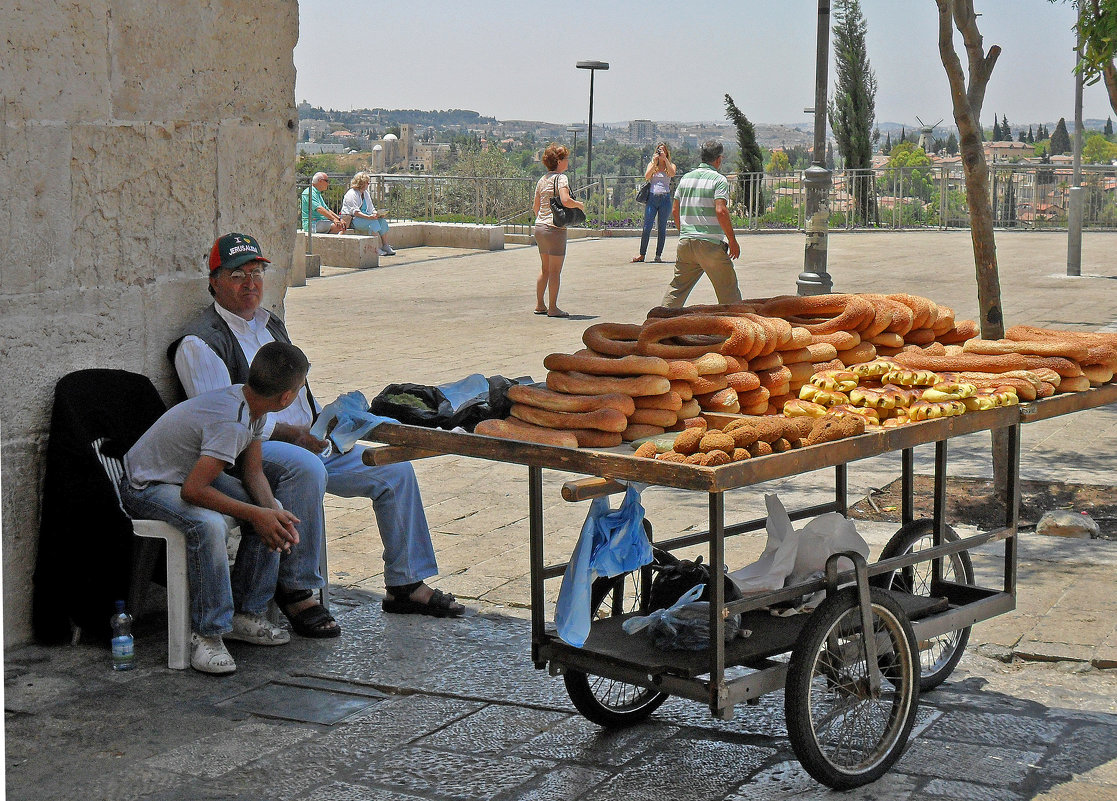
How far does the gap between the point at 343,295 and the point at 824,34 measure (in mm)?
6909

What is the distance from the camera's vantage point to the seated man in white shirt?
509 centimetres

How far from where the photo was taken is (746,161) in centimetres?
3394

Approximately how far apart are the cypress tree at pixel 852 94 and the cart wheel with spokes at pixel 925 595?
3226cm

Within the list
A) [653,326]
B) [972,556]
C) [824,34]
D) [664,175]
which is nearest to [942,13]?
[972,556]

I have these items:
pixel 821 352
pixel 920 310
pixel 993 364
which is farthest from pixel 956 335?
pixel 821 352

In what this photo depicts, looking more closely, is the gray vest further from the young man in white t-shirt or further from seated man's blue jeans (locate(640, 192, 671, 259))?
seated man's blue jeans (locate(640, 192, 671, 259))

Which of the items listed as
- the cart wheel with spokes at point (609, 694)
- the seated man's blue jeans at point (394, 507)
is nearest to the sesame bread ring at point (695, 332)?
the cart wheel with spokes at point (609, 694)

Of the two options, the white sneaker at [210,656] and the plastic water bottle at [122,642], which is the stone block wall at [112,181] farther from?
the white sneaker at [210,656]

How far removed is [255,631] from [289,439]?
76 cm

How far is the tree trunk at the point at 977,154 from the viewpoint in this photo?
22.1ft

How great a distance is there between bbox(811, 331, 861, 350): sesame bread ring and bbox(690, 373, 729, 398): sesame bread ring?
63 centimetres

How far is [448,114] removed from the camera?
13438cm

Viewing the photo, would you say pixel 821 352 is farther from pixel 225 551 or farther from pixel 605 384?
pixel 225 551

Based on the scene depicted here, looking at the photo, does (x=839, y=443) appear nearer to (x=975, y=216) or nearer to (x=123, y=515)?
(x=123, y=515)
